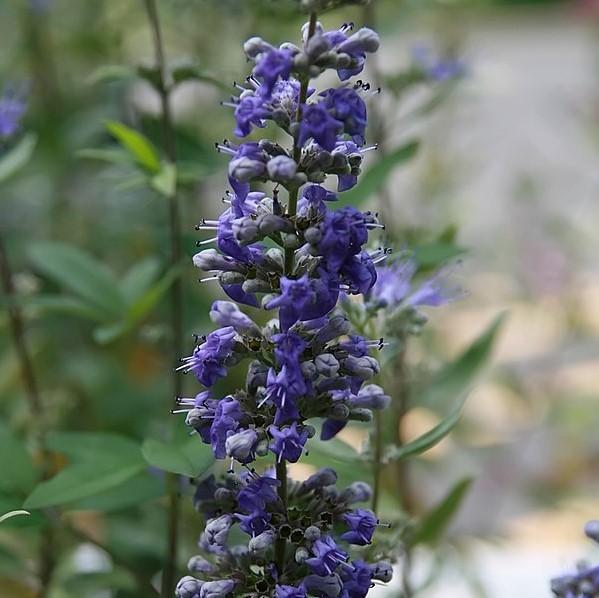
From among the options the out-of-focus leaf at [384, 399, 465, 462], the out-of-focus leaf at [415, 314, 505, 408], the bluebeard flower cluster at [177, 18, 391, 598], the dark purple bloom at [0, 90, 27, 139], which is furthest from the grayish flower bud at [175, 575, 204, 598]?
the dark purple bloom at [0, 90, 27, 139]

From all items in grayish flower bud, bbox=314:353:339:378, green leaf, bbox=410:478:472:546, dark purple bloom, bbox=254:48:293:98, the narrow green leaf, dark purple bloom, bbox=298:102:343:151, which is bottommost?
green leaf, bbox=410:478:472:546

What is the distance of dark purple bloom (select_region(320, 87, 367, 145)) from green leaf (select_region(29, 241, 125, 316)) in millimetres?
582

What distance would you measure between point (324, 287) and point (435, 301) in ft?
1.21

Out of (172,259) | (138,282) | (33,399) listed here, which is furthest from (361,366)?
(33,399)

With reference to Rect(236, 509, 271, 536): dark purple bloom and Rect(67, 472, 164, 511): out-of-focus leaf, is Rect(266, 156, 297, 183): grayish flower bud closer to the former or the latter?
Rect(236, 509, 271, 536): dark purple bloom

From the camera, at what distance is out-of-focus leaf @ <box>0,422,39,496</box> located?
3.15 feet

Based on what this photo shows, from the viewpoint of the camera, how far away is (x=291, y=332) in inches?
28.8

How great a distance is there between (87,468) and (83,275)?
0.39 meters

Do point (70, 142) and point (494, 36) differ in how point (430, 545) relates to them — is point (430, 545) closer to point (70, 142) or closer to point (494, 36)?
point (70, 142)

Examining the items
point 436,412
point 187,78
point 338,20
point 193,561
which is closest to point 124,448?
point 193,561

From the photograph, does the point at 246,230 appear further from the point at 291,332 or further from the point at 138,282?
the point at 138,282

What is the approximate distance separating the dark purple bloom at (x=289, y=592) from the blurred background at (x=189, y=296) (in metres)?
0.14

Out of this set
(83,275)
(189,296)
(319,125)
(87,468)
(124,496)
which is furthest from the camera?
(189,296)

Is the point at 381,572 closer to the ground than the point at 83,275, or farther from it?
closer to the ground
